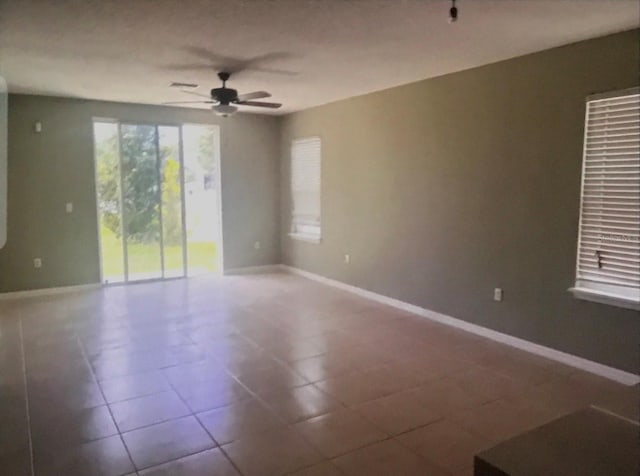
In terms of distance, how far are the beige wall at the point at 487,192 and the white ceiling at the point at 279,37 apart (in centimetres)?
26

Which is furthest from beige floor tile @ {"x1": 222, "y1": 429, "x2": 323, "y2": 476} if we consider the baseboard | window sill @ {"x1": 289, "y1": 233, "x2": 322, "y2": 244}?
window sill @ {"x1": 289, "y1": 233, "x2": 322, "y2": 244}

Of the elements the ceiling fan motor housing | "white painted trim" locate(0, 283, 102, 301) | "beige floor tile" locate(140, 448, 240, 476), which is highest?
the ceiling fan motor housing

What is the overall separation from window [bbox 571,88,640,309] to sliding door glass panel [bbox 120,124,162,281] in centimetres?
547

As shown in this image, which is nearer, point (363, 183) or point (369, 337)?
point (369, 337)

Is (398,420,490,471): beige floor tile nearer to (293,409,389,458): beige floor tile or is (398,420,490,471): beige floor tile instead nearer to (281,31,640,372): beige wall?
(293,409,389,458): beige floor tile

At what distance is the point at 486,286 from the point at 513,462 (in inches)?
137

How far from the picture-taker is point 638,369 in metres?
3.36

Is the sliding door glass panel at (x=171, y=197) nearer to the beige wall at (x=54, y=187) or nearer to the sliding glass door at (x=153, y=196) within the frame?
the sliding glass door at (x=153, y=196)

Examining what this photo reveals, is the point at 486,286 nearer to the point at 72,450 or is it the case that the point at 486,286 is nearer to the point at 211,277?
the point at 72,450

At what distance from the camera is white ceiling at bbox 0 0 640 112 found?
2.86 metres

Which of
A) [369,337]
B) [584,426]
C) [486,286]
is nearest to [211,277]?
[369,337]

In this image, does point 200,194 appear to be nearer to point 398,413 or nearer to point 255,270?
point 255,270

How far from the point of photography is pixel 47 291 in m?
6.19

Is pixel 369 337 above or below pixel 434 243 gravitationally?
below
